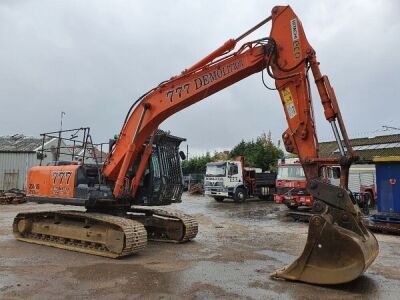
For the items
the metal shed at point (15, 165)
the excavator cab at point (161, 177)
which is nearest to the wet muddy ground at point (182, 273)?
the excavator cab at point (161, 177)

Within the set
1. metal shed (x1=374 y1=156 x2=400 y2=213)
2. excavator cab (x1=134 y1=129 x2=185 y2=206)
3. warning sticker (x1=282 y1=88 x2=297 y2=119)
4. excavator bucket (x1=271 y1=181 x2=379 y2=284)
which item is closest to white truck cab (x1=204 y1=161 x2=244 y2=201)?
metal shed (x1=374 y1=156 x2=400 y2=213)

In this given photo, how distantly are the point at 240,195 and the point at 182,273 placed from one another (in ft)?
64.5

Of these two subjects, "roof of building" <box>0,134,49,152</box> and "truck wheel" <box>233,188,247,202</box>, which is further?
"roof of building" <box>0,134,49,152</box>

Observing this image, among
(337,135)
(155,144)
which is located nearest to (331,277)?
(337,135)

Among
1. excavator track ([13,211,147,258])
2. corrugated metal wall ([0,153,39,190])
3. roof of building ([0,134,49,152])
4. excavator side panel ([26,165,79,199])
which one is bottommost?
excavator track ([13,211,147,258])

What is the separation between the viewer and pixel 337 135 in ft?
21.4

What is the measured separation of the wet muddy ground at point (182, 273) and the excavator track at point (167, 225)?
28 centimetres

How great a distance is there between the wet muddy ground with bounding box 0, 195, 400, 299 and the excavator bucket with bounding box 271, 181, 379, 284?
239mm

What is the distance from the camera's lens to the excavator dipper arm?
605 cm

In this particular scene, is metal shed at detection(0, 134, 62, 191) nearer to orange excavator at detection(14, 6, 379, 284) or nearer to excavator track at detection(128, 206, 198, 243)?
orange excavator at detection(14, 6, 379, 284)

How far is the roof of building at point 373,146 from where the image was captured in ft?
102

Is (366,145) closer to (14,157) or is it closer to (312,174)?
(14,157)

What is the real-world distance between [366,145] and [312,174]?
99.8 feet

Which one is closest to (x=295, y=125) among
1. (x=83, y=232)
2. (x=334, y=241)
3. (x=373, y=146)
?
(x=334, y=241)
